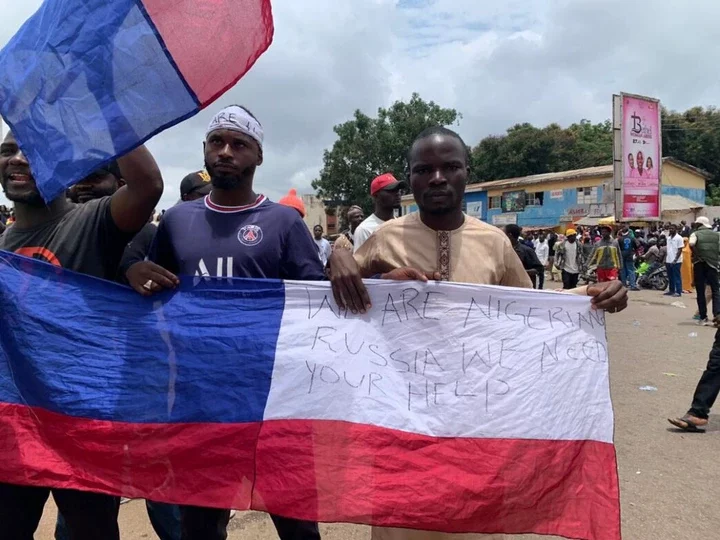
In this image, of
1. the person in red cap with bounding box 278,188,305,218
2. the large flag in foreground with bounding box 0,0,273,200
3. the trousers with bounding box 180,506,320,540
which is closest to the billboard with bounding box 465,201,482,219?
the person in red cap with bounding box 278,188,305,218

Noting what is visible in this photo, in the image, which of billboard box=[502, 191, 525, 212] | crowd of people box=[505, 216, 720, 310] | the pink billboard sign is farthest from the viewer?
billboard box=[502, 191, 525, 212]

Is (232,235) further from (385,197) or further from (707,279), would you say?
(707,279)

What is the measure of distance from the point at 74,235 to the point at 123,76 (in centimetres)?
66

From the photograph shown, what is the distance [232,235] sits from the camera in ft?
7.32

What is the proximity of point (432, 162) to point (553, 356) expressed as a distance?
0.86m

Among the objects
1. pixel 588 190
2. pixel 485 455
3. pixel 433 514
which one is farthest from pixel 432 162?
pixel 588 190

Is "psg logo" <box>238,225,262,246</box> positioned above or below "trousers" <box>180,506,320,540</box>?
above

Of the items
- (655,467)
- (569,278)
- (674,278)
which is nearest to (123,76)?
(655,467)

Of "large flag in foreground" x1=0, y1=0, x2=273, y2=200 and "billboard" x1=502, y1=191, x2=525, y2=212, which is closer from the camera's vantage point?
"large flag in foreground" x1=0, y1=0, x2=273, y2=200

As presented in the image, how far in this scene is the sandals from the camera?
15.4ft

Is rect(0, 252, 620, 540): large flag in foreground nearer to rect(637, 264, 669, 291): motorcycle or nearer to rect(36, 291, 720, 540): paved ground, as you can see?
rect(36, 291, 720, 540): paved ground

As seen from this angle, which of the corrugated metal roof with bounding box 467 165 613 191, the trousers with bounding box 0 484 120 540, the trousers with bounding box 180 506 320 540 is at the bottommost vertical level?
the trousers with bounding box 180 506 320 540

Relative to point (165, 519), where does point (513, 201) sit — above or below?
above

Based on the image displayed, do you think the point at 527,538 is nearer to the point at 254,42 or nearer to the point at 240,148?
the point at 240,148
